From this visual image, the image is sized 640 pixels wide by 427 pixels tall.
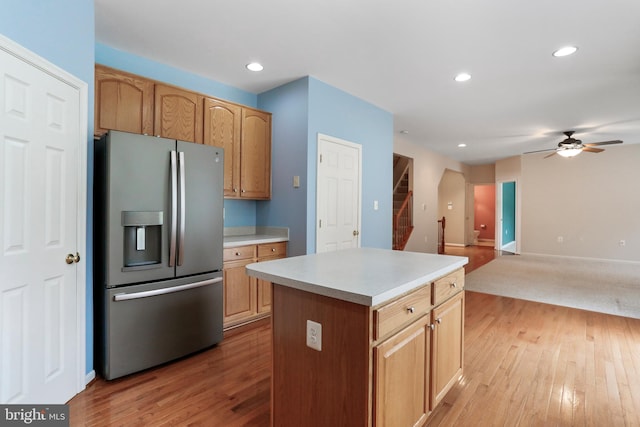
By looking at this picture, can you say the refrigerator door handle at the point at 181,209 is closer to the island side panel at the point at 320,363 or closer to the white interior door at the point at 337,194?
the island side panel at the point at 320,363

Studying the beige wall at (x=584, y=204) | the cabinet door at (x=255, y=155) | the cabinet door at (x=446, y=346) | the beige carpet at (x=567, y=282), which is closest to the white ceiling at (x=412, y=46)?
the cabinet door at (x=255, y=155)

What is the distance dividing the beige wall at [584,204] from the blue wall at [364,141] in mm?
5620

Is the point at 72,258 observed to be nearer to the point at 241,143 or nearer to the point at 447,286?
the point at 241,143

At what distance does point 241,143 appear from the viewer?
348 centimetres

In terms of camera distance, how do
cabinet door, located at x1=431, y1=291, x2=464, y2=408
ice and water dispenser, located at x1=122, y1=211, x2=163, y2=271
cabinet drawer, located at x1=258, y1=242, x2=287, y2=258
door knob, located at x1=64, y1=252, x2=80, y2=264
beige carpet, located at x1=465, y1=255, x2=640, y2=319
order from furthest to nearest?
1. beige carpet, located at x1=465, y1=255, x2=640, y2=319
2. cabinet drawer, located at x1=258, y1=242, x2=287, y2=258
3. ice and water dispenser, located at x1=122, y1=211, x2=163, y2=271
4. door knob, located at x1=64, y1=252, x2=80, y2=264
5. cabinet door, located at x1=431, y1=291, x2=464, y2=408

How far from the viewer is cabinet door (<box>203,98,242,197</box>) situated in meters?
3.21

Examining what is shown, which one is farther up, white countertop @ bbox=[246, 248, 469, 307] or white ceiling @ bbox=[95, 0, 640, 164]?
white ceiling @ bbox=[95, 0, 640, 164]

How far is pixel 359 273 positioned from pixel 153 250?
5.51ft

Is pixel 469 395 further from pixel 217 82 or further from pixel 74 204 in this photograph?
pixel 217 82

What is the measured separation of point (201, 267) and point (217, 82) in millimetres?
2230

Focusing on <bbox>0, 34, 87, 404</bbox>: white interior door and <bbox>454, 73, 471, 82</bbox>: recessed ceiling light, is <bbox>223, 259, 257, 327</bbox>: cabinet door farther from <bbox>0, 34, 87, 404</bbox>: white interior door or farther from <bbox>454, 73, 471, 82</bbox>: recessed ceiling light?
<bbox>454, 73, 471, 82</bbox>: recessed ceiling light

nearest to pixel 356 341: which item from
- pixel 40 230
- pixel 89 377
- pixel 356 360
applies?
pixel 356 360

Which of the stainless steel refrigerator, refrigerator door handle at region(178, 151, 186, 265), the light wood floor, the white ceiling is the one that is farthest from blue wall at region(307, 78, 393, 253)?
the light wood floor

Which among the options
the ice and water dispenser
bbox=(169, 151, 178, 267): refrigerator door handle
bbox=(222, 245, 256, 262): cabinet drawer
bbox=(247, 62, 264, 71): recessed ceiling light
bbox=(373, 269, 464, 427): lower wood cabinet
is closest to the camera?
bbox=(373, 269, 464, 427): lower wood cabinet
